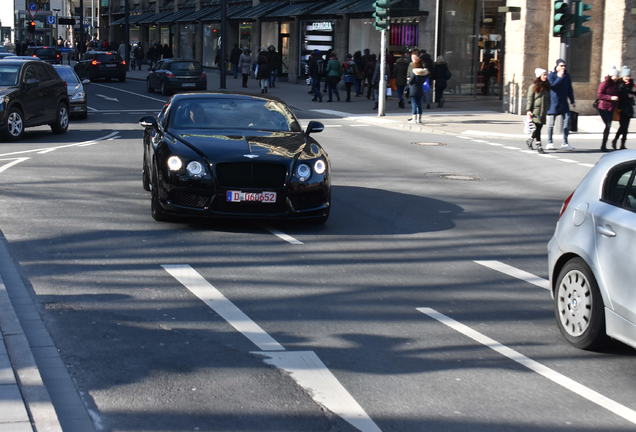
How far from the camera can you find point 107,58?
180 ft

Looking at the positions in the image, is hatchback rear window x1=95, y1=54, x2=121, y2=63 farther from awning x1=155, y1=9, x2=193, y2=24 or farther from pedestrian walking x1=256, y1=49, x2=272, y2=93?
awning x1=155, y1=9, x2=193, y2=24

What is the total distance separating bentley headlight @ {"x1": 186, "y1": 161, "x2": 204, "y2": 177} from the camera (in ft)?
37.5

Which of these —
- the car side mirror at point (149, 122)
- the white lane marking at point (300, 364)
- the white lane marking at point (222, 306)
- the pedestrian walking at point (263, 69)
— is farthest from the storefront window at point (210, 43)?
the white lane marking at point (300, 364)

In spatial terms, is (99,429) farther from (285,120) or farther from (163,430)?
(285,120)

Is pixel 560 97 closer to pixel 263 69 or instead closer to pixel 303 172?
pixel 303 172

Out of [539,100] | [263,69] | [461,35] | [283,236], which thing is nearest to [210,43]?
[263,69]

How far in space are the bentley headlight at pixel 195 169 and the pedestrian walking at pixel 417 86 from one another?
1687 cm

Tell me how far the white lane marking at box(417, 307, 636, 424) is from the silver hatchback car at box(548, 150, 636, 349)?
0.48 metres

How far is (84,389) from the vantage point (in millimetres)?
6047

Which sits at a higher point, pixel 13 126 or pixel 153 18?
pixel 153 18

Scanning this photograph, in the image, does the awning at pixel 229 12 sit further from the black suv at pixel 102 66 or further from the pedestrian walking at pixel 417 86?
the pedestrian walking at pixel 417 86

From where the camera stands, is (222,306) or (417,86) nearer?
(222,306)

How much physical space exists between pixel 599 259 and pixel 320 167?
5.17 metres

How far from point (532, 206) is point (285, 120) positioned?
3.73 m
